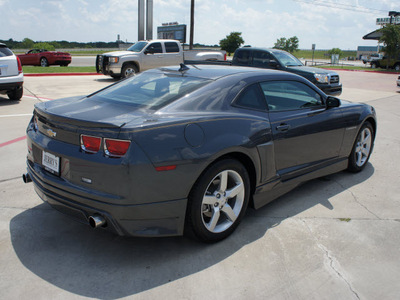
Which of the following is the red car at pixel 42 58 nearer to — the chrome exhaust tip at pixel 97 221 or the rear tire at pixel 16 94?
the rear tire at pixel 16 94

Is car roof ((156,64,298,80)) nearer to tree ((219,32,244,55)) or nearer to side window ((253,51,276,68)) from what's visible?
side window ((253,51,276,68))

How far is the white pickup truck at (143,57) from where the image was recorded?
→ 57.2 feet

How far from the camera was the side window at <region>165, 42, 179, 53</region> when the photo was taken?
19000mm

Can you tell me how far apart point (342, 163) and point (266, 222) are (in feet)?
5.78

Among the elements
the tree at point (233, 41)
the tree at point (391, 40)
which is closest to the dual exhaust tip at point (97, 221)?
the tree at point (391, 40)

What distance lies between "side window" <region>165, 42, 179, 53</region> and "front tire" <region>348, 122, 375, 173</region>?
14730mm

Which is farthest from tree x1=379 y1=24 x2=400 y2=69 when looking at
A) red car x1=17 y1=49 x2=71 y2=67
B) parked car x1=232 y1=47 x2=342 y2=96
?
red car x1=17 y1=49 x2=71 y2=67

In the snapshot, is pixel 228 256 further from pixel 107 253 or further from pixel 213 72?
pixel 213 72

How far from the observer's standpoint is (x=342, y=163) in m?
5.07

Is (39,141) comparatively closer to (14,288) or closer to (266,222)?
(14,288)

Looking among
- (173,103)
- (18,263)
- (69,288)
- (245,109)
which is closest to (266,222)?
(245,109)

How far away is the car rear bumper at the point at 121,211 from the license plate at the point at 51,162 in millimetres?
59

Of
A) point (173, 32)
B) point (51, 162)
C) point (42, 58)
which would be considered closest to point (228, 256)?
point (51, 162)

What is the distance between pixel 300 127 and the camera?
4.18 m
